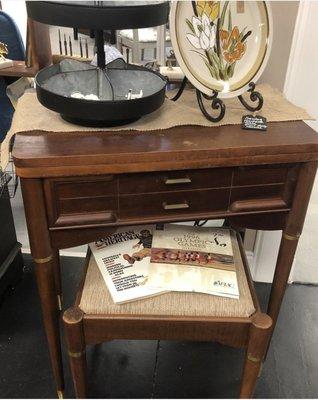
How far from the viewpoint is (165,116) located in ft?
2.96

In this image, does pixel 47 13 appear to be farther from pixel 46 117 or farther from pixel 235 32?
pixel 235 32

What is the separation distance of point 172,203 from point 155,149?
13 cm

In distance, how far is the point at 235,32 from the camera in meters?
0.89

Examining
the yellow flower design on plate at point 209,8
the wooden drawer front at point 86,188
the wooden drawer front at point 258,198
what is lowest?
the wooden drawer front at point 258,198

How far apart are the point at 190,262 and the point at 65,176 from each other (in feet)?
1.08

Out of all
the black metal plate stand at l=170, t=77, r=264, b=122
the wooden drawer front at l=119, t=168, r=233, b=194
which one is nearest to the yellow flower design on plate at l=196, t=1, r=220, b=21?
the black metal plate stand at l=170, t=77, r=264, b=122

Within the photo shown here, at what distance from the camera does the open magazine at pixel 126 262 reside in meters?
0.84

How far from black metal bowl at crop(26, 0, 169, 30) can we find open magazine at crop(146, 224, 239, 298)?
18.2 inches

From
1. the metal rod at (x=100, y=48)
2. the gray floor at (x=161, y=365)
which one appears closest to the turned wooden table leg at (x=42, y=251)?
the gray floor at (x=161, y=365)

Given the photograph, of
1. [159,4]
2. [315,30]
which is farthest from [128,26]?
[315,30]

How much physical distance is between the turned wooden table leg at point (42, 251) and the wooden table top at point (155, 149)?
0.04 meters

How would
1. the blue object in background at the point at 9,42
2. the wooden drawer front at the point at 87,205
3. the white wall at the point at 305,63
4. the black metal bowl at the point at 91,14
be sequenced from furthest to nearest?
the blue object in background at the point at 9,42
the white wall at the point at 305,63
the wooden drawer front at the point at 87,205
the black metal bowl at the point at 91,14

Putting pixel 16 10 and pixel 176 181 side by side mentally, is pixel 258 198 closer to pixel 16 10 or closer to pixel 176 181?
pixel 176 181

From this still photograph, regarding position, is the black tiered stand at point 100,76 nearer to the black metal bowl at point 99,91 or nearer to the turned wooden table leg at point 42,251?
the black metal bowl at point 99,91
